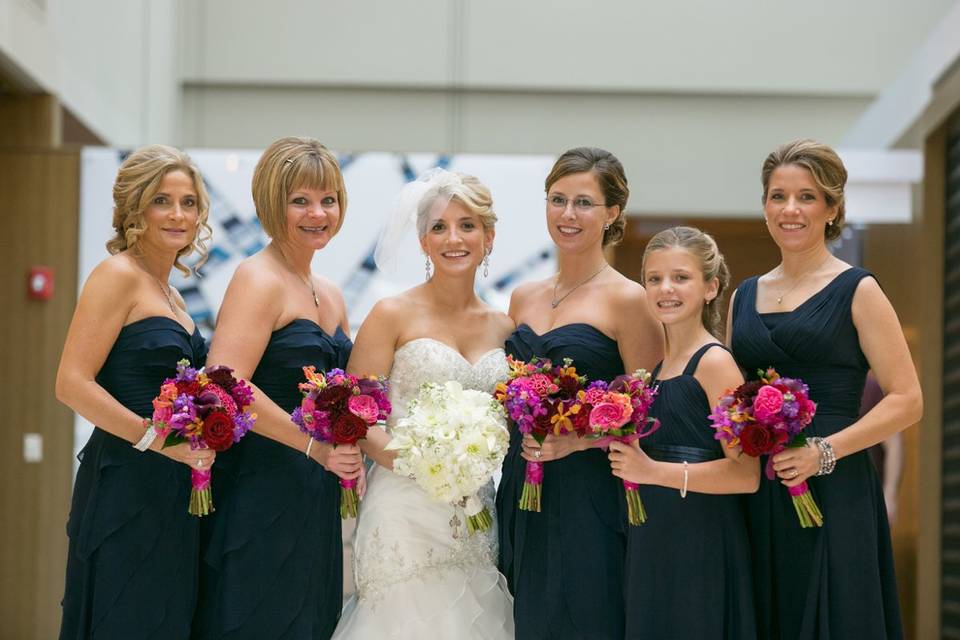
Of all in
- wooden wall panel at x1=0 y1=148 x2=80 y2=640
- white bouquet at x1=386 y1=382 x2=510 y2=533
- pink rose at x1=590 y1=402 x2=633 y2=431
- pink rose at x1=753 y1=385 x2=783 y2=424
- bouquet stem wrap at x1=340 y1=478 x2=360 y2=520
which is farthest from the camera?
wooden wall panel at x1=0 y1=148 x2=80 y2=640

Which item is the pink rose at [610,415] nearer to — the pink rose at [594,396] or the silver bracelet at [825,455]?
the pink rose at [594,396]

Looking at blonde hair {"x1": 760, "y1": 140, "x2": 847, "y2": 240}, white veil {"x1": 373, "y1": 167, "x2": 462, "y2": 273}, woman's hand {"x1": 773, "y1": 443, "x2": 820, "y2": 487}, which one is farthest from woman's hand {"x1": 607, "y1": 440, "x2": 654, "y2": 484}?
white veil {"x1": 373, "y1": 167, "x2": 462, "y2": 273}

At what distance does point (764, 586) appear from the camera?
3914 mm

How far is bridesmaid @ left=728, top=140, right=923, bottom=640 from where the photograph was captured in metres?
3.79

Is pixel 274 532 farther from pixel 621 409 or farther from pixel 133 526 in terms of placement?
pixel 621 409

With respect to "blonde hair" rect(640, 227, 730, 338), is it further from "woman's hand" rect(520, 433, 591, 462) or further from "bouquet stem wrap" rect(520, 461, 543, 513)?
"bouquet stem wrap" rect(520, 461, 543, 513)

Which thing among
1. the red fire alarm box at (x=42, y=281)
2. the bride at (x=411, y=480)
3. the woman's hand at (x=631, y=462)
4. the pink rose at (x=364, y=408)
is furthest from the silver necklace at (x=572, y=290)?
the red fire alarm box at (x=42, y=281)

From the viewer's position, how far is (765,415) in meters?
3.52

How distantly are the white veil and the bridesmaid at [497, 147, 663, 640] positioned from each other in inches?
16.4

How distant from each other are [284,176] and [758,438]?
2.01 metres

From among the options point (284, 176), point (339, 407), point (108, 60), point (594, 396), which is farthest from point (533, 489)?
point (108, 60)

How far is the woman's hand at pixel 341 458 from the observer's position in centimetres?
400

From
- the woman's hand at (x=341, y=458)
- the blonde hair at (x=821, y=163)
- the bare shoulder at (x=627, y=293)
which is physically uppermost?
the blonde hair at (x=821, y=163)

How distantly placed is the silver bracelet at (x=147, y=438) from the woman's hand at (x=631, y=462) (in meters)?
1.54
